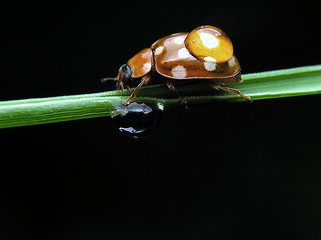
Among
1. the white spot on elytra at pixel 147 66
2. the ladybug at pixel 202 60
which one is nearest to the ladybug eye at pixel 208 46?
the ladybug at pixel 202 60

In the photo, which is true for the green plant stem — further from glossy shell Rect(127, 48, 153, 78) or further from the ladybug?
glossy shell Rect(127, 48, 153, 78)

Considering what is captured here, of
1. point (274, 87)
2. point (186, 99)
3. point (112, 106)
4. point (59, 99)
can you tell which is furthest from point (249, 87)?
point (59, 99)

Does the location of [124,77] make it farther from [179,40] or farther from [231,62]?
[231,62]

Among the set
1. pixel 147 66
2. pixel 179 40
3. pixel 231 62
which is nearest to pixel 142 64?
pixel 147 66

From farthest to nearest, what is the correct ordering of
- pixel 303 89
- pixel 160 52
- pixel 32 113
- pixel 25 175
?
1. pixel 25 175
2. pixel 160 52
3. pixel 303 89
4. pixel 32 113

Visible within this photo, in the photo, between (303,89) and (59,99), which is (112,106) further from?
(303,89)

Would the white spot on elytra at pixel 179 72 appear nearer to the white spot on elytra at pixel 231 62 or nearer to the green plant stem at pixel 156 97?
the green plant stem at pixel 156 97
